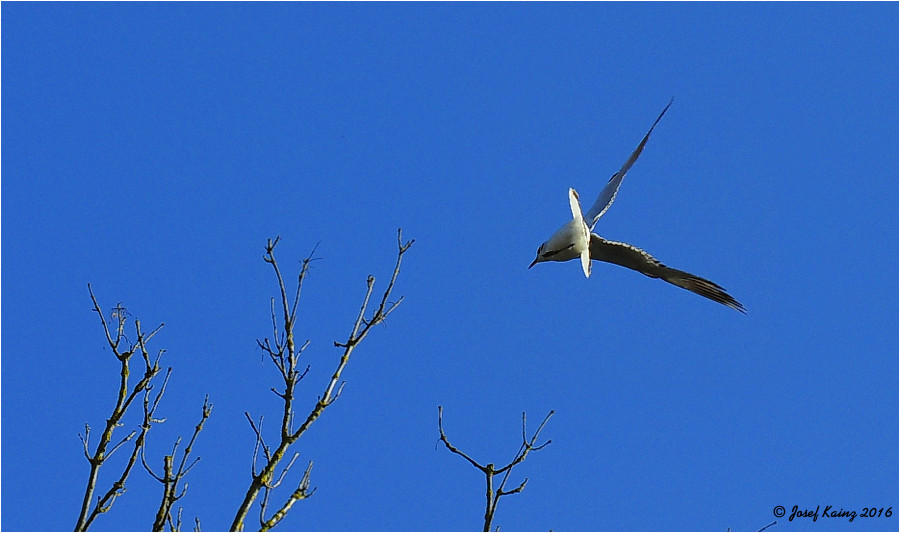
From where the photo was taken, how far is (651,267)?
33.4 ft

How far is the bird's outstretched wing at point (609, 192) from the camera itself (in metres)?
9.82

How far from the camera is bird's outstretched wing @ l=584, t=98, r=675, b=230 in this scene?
9.82 m

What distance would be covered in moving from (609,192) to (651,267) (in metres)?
0.95

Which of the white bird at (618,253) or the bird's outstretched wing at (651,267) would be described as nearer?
the white bird at (618,253)

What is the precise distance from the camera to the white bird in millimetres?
9062

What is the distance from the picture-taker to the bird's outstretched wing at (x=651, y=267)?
9.84 meters

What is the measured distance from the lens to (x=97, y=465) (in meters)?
5.51

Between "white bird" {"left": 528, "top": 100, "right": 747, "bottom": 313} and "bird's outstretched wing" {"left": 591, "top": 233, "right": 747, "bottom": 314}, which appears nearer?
"white bird" {"left": 528, "top": 100, "right": 747, "bottom": 313}

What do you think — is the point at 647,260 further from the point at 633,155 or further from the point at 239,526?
the point at 239,526

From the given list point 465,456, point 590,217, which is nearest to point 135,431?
point 465,456

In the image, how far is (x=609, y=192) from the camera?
10227 millimetres

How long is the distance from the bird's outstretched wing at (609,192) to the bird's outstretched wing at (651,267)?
278 mm

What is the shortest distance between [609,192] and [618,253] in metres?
0.72

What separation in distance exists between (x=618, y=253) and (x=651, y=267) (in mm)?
468
